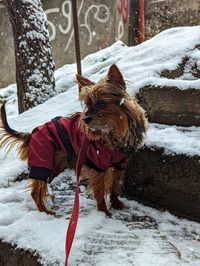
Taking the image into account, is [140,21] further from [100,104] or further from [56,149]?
[100,104]

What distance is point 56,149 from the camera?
3.70 m

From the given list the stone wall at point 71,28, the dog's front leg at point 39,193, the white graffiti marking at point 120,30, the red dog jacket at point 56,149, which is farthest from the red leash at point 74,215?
the white graffiti marking at point 120,30

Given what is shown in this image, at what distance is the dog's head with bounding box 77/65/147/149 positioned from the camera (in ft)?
10.8

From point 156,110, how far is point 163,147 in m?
0.67

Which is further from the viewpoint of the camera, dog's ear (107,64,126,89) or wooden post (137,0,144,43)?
wooden post (137,0,144,43)

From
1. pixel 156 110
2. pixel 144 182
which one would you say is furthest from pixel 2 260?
pixel 156 110

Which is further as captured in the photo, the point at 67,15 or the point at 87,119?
the point at 67,15

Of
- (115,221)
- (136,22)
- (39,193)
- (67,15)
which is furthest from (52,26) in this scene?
(115,221)

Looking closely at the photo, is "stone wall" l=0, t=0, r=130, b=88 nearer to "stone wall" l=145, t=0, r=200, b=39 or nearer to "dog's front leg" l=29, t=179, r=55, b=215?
"stone wall" l=145, t=0, r=200, b=39

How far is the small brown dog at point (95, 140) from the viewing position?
332 centimetres

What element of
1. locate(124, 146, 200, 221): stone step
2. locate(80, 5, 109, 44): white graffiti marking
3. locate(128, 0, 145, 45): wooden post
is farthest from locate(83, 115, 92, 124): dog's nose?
locate(128, 0, 145, 45): wooden post

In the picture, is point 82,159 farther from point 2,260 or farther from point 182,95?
point 182,95

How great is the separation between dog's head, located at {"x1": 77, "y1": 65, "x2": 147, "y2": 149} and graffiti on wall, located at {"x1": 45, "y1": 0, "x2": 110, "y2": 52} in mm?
6645

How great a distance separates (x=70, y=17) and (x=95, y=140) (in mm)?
7083
